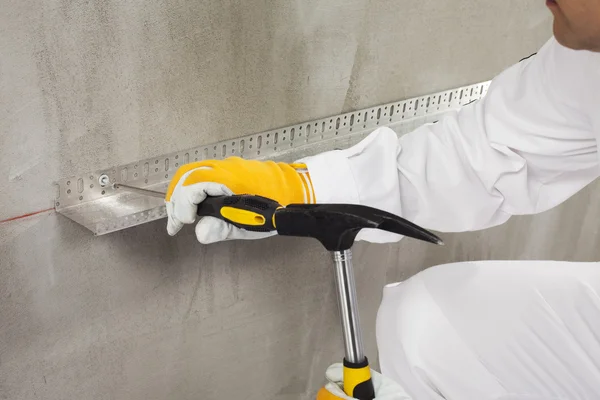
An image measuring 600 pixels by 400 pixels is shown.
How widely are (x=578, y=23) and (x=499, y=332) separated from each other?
88cm

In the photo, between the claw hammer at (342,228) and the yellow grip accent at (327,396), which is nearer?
the claw hammer at (342,228)

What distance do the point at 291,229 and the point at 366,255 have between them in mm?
1159

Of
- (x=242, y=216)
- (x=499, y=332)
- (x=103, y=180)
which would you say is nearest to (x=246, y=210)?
(x=242, y=216)

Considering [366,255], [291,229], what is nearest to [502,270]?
[366,255]

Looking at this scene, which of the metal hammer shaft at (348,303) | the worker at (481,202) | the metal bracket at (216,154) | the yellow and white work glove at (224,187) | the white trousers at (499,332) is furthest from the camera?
the white trousers at (499,332)

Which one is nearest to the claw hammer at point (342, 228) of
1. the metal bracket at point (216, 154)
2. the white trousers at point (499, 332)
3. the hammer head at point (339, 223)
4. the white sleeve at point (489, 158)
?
the hammer head at point (339, 223)

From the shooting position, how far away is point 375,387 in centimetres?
138

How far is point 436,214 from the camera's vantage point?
1808 millimetres

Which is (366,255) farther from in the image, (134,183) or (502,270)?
(134,183)

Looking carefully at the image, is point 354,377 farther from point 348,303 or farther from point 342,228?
point 342,228

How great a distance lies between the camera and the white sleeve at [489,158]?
1.67 m

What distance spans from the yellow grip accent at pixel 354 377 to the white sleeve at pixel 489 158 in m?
0.47

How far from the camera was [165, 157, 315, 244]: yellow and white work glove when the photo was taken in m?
1.51

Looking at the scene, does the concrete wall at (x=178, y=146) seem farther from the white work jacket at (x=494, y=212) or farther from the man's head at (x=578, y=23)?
the man's head at (x=578, y=23)
